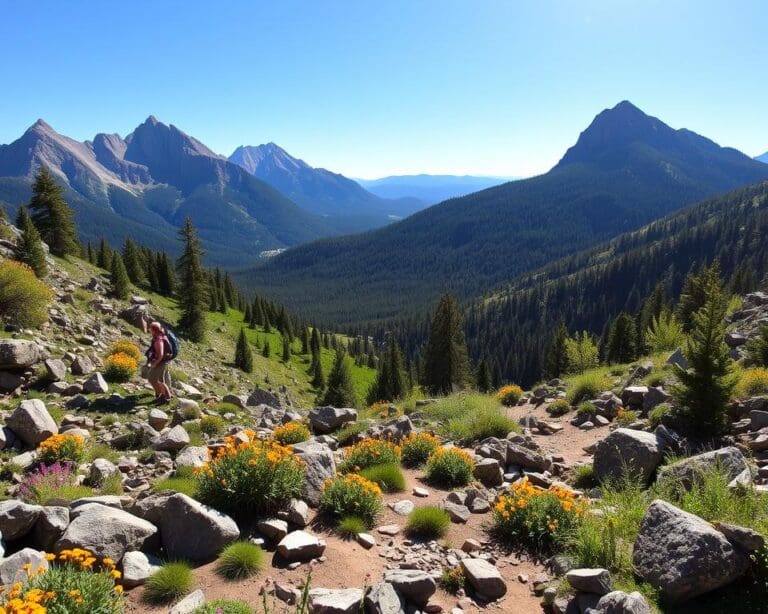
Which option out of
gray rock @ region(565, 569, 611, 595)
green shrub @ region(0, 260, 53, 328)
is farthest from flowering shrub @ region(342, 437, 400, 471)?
green shrub @ region(0, 260, 53, 328)

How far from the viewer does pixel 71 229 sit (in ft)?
152

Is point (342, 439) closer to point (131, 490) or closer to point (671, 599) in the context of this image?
point (131, 490)

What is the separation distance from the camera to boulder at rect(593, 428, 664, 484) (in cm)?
907

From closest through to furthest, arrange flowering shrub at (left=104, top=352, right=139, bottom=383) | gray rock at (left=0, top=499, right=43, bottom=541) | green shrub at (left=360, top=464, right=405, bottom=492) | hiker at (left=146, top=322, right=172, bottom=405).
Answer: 1. gray rock at (left=0, top=499, right=43, bottom=541)
2. green shrub at (left=360, top=464, right=405, bottom=492)
3. hiker at (left=146, top=322, right=172, bottom=405)
4. flowering shrub at (left=104, top=352, right=139, bottom=383)

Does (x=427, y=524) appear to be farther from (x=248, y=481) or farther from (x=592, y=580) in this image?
(x=248, y=481)

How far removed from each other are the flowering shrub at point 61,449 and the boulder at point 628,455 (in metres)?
11.6

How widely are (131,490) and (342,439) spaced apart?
593 centimetres

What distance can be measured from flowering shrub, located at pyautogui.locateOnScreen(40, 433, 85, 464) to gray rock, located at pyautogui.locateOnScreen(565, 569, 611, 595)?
33.2 ft

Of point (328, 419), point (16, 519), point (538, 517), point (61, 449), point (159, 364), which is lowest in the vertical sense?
point (328, 419)

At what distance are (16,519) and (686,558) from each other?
907 cm

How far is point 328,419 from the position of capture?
15.1 m

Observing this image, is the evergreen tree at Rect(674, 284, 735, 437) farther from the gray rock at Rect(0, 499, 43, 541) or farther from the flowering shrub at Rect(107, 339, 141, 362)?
the flowering shrub at Rect(107, 339, 141, 362)

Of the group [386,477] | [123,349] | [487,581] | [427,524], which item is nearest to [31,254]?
[123,349]

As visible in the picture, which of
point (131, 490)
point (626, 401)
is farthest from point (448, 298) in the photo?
point (131, 490)
